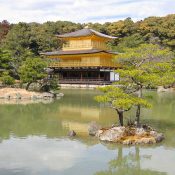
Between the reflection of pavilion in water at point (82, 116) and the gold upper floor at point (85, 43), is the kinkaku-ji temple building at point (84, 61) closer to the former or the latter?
the gold upper floor at point (85, 43)

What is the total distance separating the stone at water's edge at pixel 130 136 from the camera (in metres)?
12.2

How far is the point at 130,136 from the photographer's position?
12.5 meters

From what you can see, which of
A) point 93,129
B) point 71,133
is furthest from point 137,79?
point 71,133

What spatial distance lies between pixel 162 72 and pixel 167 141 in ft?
10.3

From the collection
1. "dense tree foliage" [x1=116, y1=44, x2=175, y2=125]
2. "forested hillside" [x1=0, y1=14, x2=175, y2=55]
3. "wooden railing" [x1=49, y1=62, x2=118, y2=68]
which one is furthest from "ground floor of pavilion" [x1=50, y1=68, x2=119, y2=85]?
"dense tree foliage" [x1=116, y1=44, x2=175, y2=125]

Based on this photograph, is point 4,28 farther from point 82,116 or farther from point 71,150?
point 71,150

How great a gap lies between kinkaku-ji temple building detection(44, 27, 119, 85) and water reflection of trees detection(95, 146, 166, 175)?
94.4 ft

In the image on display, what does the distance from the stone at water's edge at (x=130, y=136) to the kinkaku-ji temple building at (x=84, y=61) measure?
2700 centimetres

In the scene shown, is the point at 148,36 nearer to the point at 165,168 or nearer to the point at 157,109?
the point at 157,109

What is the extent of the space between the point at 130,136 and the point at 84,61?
30212mm

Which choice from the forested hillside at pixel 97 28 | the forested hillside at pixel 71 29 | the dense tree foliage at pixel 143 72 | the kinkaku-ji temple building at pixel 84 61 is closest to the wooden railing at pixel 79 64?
the kinkaku-ji temple building at pixel 84 61

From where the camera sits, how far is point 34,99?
83.8 ft

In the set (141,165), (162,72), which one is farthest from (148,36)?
(141,165)

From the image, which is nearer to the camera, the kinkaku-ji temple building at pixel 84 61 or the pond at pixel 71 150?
the pond at pixel 71 150
